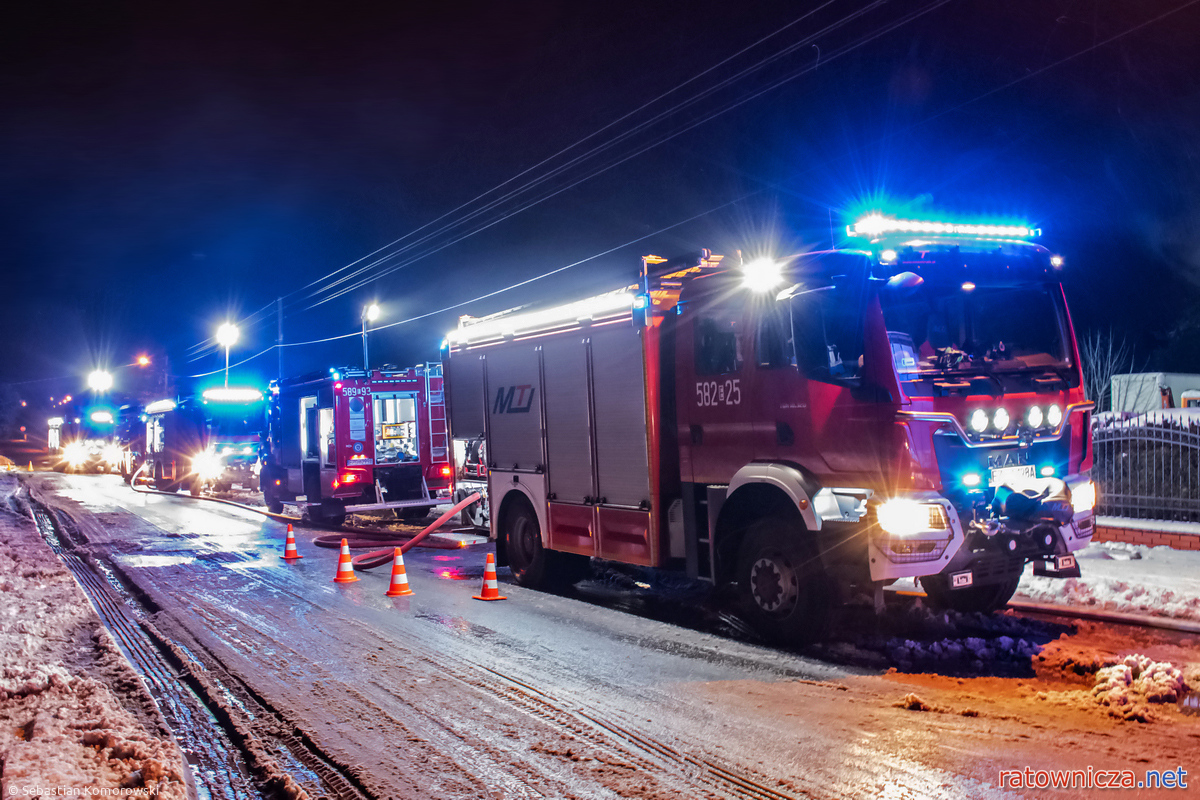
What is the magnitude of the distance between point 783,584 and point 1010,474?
1904 millimetres

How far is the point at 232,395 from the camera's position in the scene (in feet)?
95.9

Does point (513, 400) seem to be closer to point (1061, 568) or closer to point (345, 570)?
point (345, 570)

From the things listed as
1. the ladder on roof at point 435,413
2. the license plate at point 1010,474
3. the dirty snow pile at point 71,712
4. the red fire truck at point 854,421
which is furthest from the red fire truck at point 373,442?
the license plate at point 1010,474

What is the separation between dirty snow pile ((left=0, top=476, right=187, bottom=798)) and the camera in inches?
172

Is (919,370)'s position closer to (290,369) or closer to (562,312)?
(562,312)

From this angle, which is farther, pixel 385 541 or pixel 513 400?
pixel 385 541

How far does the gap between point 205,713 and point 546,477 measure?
4.88m

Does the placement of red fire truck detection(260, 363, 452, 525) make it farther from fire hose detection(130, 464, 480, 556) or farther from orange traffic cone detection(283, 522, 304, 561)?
orange traffic cone detection(283, 522, 304, 561)

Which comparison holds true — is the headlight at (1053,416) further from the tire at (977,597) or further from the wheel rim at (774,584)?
the wheel rim at (774,584)

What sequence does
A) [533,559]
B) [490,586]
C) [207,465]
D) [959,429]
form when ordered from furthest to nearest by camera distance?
[207,465] → [533,559] → [490,586] → [959,429]

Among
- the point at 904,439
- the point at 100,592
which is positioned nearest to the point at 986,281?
the point at 904,439

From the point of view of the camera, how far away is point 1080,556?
1001 centimetres

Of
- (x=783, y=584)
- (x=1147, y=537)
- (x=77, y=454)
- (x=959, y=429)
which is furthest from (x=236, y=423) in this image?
(x=77, y=454)

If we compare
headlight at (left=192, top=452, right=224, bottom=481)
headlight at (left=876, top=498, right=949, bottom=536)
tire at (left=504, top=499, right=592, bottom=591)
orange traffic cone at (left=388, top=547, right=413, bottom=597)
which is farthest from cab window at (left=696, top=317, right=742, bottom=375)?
headlight at (left=192, top=452, right=224, bottom=481)
